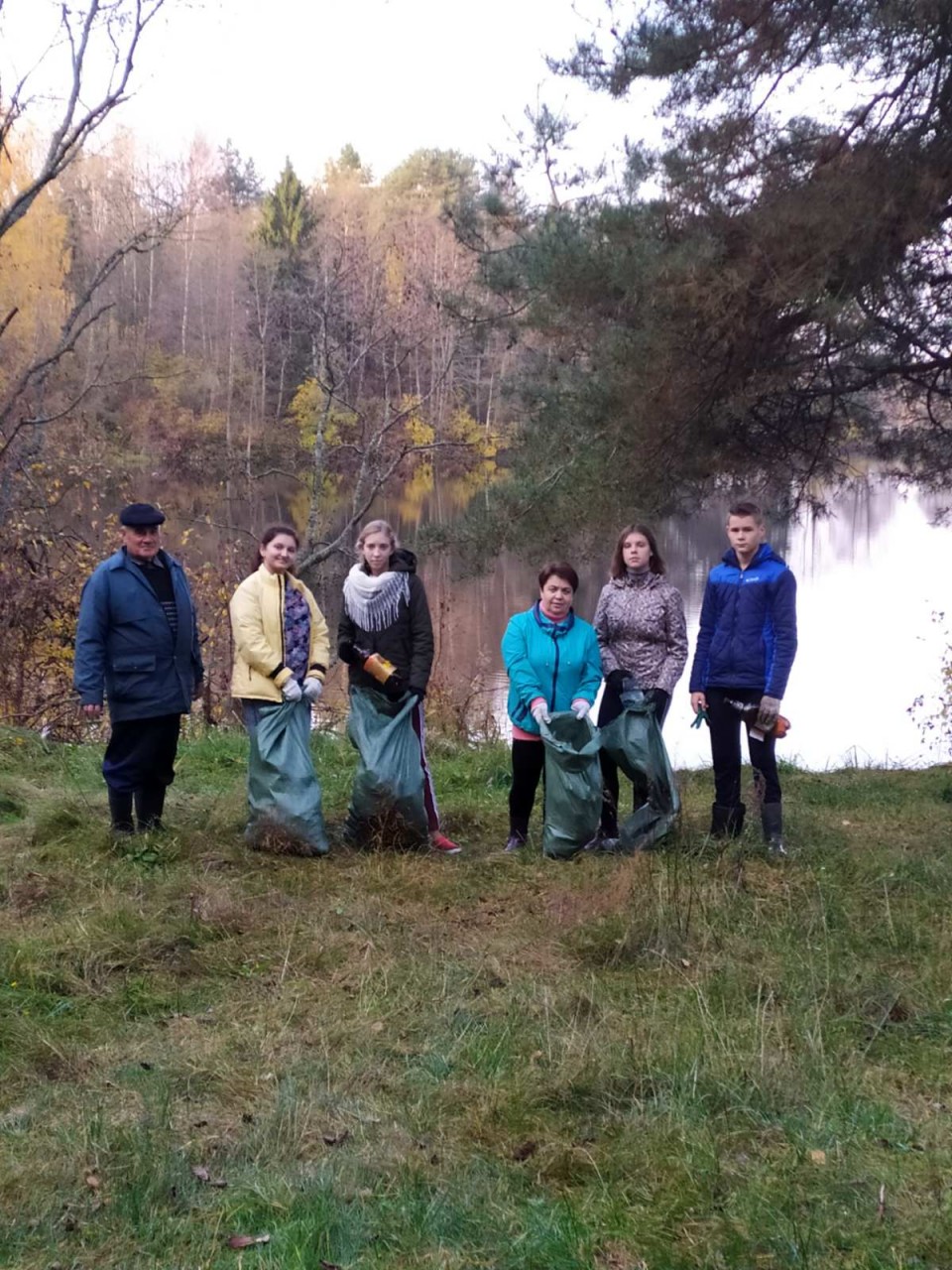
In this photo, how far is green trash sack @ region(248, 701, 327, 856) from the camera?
4.91 metres

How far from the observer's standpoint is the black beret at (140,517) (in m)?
4.70

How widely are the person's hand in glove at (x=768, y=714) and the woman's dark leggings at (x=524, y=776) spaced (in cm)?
97

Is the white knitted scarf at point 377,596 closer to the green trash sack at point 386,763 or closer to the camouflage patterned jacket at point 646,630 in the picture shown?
the green trash sack at point 386,763

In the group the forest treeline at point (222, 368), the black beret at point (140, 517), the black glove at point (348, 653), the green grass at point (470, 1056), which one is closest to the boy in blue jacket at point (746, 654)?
the green grass at point (470, 1056)

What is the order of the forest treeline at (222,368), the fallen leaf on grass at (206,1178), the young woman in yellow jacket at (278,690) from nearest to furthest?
the fallen leaf on grass at (206,1178) < the young woman in yellow jacket at (278,690) < the forest treeline at (222,368)

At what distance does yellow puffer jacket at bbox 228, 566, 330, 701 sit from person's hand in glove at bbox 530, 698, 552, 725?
3.28 ft

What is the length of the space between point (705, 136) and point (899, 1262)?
6.00 m

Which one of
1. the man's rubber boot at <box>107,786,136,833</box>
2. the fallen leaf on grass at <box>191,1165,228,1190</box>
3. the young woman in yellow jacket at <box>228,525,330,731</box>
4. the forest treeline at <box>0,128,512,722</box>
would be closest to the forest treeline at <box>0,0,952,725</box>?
the forest treeline at <box>0,128,512,722</box>

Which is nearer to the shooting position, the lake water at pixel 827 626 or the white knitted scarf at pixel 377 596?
the white knitted scarf at pixel 377 596

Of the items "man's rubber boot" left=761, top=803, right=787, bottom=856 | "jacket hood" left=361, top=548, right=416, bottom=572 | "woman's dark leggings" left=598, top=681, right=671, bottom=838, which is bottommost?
"man's rubber boot" left=761, top=803, right=787, bottom=856

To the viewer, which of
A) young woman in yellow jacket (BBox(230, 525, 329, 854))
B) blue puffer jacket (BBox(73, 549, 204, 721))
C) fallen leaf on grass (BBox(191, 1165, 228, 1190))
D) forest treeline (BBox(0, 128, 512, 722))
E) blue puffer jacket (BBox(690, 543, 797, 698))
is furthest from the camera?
forest treeline (BBox(0, 128, 512, 722))

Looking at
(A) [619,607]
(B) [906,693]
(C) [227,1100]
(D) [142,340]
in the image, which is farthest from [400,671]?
(D) [142,340]

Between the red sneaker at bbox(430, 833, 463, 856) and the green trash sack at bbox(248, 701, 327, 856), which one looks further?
the red sneaker at bbox(430, 833, 463, 856)

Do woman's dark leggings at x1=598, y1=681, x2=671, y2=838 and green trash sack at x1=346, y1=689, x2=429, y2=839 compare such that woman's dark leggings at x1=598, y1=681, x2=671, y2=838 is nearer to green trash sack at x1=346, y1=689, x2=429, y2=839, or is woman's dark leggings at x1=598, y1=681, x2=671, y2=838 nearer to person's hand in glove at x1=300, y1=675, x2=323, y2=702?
green trash sack at x1=346, y1=689, x2=429, y2=839
